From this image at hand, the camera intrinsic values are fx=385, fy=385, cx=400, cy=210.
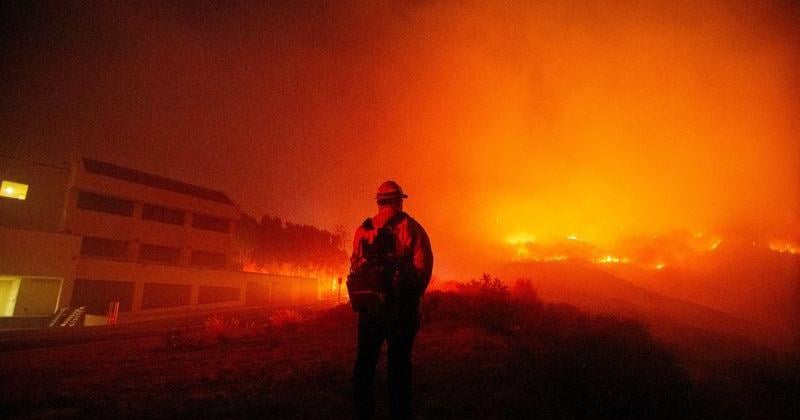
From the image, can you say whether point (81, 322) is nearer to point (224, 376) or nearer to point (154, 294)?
point (154, 294)

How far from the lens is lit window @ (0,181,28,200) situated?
98.9 feet

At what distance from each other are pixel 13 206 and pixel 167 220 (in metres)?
11.0

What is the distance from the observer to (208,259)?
41.7 metres

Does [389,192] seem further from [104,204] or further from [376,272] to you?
[104,204]

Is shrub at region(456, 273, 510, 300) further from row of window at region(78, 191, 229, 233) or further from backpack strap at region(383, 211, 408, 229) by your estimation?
row of window at region(78, 191, 229, 233)

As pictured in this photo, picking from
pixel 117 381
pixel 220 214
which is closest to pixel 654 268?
pixel 220 214

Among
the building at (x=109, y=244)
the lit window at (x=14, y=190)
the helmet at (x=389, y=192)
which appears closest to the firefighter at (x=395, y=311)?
the helmet at (x=389, y=192)

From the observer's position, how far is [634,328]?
14.6 metres

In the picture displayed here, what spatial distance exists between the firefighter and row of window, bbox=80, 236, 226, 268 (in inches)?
1496

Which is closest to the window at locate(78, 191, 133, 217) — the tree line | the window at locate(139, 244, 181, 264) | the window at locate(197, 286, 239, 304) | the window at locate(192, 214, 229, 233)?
the window at locate(139, 244, 181, 264)

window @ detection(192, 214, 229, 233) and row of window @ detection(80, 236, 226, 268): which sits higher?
window @ detection(192, 214, 229, 233)

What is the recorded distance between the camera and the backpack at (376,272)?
3.54m

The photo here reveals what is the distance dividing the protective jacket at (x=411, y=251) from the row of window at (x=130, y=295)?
116 ft

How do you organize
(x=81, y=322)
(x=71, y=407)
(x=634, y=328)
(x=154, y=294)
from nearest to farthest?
(x=71, y=407) < (x=634, y=328) < (x=81, y=322) < (x=154, y=294)
